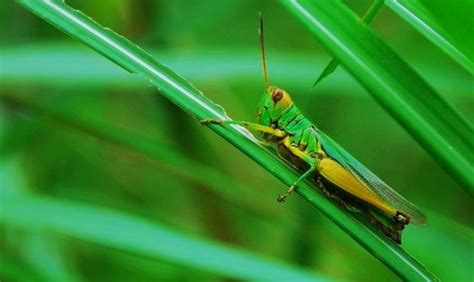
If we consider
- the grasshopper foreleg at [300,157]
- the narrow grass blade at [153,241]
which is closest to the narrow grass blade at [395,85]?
the grasshopper foreleg at [300,157]

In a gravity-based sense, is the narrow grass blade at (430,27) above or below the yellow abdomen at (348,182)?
below

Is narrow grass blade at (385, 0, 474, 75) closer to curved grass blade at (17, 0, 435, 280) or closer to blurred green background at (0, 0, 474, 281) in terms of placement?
curved grass blade at (17, 0, 435, 280)

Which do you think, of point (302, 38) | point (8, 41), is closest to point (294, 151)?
point (8, 41)

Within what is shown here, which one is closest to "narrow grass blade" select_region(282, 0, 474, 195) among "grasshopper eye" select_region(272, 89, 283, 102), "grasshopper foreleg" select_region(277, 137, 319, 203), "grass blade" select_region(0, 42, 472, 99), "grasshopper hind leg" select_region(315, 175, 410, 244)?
"grasshopper hind leg" select_region(315, 175, 410, 244)

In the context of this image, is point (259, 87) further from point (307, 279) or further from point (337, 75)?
point (307, 279)

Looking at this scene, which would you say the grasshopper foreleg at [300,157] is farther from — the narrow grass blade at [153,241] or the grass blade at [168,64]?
the grass blade at [168,64]

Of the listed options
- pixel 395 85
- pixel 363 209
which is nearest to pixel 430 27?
pixel 395 85

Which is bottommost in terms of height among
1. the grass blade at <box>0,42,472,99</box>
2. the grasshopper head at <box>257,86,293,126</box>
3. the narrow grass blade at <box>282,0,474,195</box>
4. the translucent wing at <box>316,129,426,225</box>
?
the narrow grass blade at <box>282,0,474,195</box>

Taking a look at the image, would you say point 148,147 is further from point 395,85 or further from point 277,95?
point 395,85
